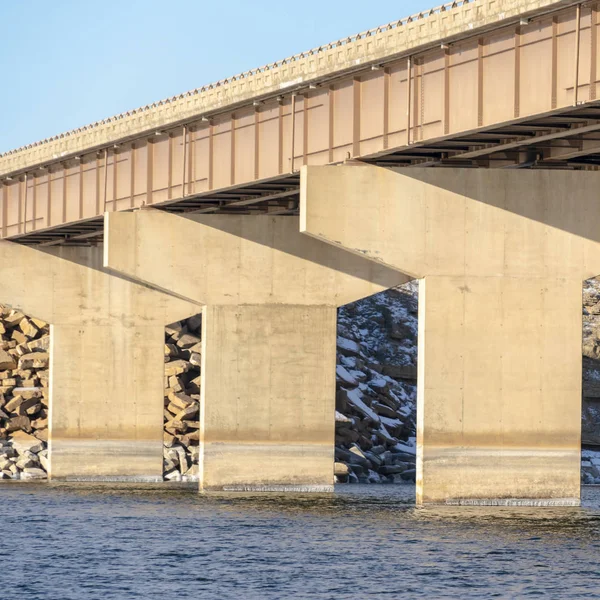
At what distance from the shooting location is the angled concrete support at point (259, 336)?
5131 centimetres

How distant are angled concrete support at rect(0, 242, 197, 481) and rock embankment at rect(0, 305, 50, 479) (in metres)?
3.66

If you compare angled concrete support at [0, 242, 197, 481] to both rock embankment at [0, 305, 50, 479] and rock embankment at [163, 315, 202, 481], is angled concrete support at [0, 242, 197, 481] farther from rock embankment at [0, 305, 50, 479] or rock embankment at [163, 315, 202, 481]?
rock embankment at [0, 305, 50, 479]

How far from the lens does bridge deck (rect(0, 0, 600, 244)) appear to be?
36.2 metres

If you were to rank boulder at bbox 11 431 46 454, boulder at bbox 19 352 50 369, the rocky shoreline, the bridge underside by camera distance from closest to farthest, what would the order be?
the bridge underside, the rocky shoreline, boulder at bbox 11 431 46 454, boulder at bbox 19 352 50 369

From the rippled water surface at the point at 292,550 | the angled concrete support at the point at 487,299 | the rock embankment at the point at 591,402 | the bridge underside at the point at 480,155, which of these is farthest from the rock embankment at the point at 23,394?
the angled concrete support at the point at 487,299

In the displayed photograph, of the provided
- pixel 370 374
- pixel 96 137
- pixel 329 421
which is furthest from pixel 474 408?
pixel 370 374

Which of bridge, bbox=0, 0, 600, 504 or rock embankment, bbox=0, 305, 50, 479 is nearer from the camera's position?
bridge, bbox=0, 0, 600, 504

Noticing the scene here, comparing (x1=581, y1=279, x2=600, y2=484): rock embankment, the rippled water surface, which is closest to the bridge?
the rippled water surface

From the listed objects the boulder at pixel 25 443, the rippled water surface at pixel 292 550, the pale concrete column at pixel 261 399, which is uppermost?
the pale concrete column at pixel 261 399

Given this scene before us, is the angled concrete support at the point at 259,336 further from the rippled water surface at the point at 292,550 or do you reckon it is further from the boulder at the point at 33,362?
the boulder at the point at 33,362

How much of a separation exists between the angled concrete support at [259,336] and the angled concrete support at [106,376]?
315 inches

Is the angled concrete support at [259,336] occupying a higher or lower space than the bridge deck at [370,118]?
lower

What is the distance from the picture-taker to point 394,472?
62.7m

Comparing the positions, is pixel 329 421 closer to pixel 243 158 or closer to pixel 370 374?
pixel 243 158
